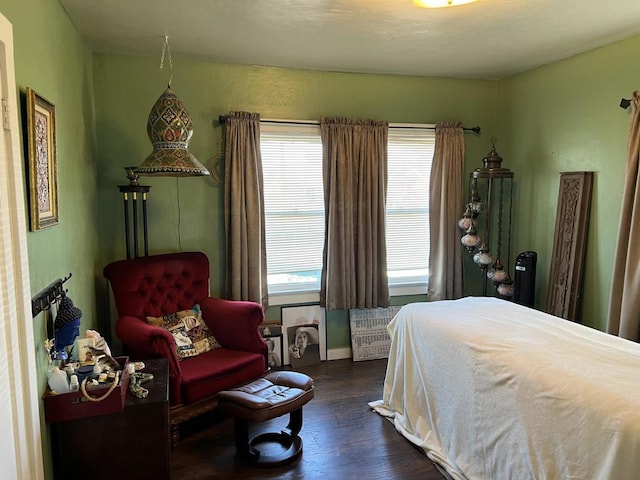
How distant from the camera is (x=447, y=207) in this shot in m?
4.24

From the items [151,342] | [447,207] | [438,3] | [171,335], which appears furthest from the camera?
[447,207]

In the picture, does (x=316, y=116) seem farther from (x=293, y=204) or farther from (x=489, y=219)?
(x=489, y=219)

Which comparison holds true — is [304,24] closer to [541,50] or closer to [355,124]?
[355,124]

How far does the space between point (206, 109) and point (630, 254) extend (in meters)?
3.28

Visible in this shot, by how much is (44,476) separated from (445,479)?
74.0 inches

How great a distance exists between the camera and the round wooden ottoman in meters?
2.48

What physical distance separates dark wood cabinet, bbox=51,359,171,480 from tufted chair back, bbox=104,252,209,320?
129 cm

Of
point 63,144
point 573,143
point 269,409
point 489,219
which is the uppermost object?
point 573,143

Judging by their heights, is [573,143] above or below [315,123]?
below

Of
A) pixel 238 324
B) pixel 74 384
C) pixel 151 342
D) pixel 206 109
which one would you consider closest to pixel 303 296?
pixel 238 324

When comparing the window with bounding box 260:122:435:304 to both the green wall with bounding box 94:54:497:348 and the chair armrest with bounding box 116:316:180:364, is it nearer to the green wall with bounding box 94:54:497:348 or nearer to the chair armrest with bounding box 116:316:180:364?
the green wall with bounding box 94:54:497:348

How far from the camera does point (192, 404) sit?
279 centimetres

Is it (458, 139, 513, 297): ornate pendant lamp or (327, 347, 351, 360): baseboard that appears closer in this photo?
(458, 139, 513, 297): ornate pendant lamp

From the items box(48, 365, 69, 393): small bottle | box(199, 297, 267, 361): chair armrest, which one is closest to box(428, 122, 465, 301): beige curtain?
box(199, 297, 267, 361): chair armrest
